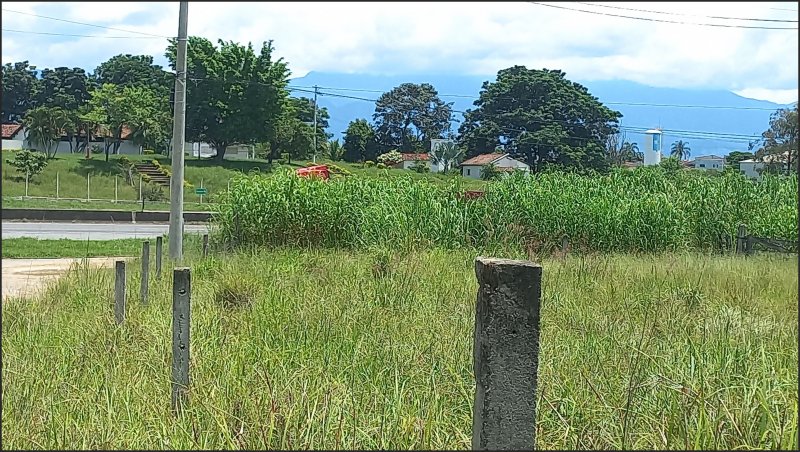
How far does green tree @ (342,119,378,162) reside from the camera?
16500mm

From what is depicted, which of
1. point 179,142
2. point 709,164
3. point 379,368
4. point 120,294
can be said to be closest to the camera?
point 379,368

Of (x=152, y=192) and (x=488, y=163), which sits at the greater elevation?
(x=488, y=163)

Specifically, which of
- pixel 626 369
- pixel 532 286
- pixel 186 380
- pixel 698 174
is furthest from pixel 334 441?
pixel 698 174

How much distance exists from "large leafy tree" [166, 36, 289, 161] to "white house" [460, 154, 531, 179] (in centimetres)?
410

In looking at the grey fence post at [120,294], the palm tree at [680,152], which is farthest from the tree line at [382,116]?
the grey fence post at [120,294]

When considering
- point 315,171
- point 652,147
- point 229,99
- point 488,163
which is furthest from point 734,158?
point 229,99

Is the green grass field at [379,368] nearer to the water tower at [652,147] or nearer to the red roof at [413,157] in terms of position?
the red roof at [413,157]

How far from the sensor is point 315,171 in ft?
50.4

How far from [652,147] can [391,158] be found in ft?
21.8

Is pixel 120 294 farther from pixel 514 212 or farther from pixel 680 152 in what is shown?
pixel 680 152

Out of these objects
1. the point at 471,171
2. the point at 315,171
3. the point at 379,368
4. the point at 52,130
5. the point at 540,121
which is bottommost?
the point at 379,368

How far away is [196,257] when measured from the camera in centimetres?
1109

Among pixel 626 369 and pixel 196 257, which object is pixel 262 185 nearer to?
pixel 196 257

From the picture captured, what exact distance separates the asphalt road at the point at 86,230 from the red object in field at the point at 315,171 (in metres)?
2.98
